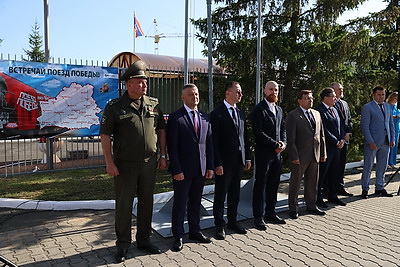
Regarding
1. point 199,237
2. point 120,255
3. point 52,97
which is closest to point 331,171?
point 199,237

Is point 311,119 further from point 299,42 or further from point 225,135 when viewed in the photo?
point 299,42

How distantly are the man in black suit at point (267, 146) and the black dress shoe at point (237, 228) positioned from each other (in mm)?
273

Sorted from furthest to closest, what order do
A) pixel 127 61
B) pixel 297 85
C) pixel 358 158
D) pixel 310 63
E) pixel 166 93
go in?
pixel 127 61 < pixel 358 158 < pixel 166 93 < pixel 297 85 < pixel 310 63

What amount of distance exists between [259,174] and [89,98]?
4.72 metres

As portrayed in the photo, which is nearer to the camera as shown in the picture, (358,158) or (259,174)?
(259,174)

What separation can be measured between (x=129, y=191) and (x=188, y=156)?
754mm

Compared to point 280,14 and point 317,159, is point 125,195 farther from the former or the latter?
point 280,14

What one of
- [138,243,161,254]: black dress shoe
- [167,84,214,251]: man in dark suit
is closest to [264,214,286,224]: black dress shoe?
[167,84,214,251]: man in dark suit

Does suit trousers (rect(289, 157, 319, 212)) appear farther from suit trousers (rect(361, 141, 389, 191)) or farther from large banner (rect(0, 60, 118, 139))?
large banner (rect(0, 60, 118, 139))

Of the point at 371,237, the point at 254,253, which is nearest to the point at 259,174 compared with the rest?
the point at 254,253

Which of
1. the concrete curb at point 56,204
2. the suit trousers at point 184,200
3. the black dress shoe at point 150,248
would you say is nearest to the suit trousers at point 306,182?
the suit trousers at point 184,200

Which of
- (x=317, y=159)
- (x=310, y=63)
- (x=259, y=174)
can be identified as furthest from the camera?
(x=310, y=63)

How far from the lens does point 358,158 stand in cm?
1059

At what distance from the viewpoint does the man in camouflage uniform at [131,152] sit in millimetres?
3447
